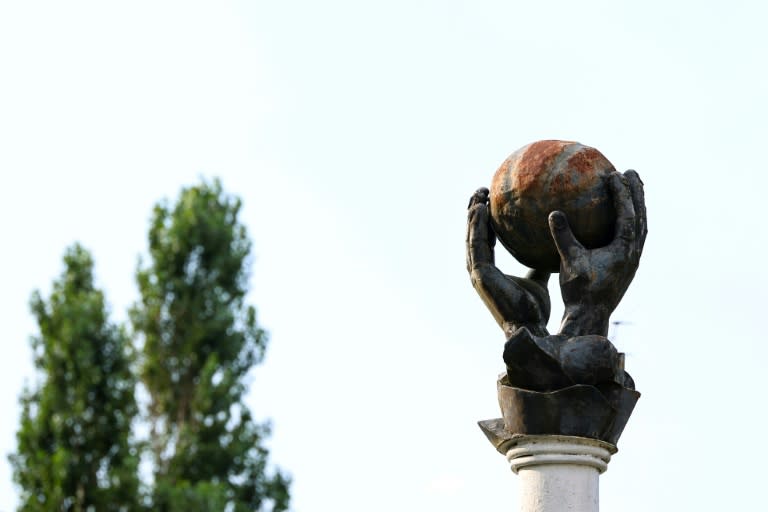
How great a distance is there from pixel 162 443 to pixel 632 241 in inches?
837

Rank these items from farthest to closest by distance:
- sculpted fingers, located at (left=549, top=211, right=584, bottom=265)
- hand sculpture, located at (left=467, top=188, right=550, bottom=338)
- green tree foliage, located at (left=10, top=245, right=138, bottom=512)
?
green tree foliage, located at (left=10, top=245, right=138, bottom=512), hand sculpture, located at (left=467, top=188, right=550, bottom=338), sculpted fingers, located at (left=549, top=211, right=584, bottom=265)

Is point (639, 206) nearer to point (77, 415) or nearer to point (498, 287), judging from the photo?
point (498, 287)

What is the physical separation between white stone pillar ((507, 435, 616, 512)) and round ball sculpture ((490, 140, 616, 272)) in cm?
94

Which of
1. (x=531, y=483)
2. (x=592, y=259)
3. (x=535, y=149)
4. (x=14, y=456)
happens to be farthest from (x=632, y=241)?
(x=14, y=456)

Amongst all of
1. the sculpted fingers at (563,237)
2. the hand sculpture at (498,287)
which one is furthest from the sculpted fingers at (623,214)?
the hand sculpture at (498,287)

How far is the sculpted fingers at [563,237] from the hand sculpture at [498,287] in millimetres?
293

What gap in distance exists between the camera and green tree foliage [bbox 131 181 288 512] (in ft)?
84.7

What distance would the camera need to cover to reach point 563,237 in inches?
237

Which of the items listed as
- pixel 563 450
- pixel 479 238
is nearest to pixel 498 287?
pixel 479 238

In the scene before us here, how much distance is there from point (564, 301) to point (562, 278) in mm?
114

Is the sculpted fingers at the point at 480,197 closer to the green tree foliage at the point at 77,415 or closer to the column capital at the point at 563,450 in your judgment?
the column capital at the point at 563,450

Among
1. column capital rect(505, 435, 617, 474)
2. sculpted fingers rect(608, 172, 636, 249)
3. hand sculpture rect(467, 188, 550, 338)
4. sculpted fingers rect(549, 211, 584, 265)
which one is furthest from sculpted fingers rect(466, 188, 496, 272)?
column capital rect(505, 435, 617, 474)

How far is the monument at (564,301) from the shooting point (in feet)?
19.1

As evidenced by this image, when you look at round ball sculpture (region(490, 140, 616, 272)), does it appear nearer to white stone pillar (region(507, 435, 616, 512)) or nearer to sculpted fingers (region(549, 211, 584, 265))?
sculpted fingers (region(549, 211, 584, 265))
